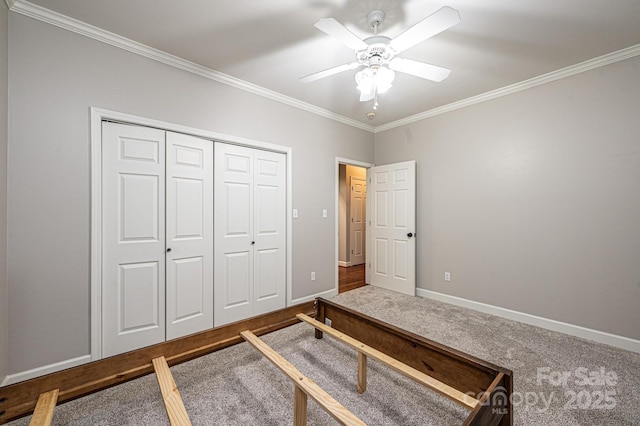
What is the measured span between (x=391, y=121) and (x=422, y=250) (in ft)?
6.77

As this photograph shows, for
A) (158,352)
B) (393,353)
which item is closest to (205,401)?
(158,352)

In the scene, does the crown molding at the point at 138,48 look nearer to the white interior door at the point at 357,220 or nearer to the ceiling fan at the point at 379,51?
the ceiling fan at the point at 379,51

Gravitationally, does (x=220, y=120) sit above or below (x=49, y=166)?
above

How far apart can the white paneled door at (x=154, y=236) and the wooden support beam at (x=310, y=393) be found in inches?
47.8

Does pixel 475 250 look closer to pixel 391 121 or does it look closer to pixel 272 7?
pixel 391 121

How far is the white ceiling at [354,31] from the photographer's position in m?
1.84

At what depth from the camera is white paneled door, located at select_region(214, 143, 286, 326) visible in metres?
2.78

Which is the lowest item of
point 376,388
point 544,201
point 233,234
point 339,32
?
point 376,388

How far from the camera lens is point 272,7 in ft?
6.12

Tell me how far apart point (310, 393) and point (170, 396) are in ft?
2.07

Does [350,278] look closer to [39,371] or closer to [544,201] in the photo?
[544,201]

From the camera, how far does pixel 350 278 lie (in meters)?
4.91

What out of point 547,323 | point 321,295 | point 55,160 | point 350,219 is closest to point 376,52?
point 55,160

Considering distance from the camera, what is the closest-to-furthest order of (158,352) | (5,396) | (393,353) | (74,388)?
(5,396)
(74,388)
(158,352)
(393,353)
